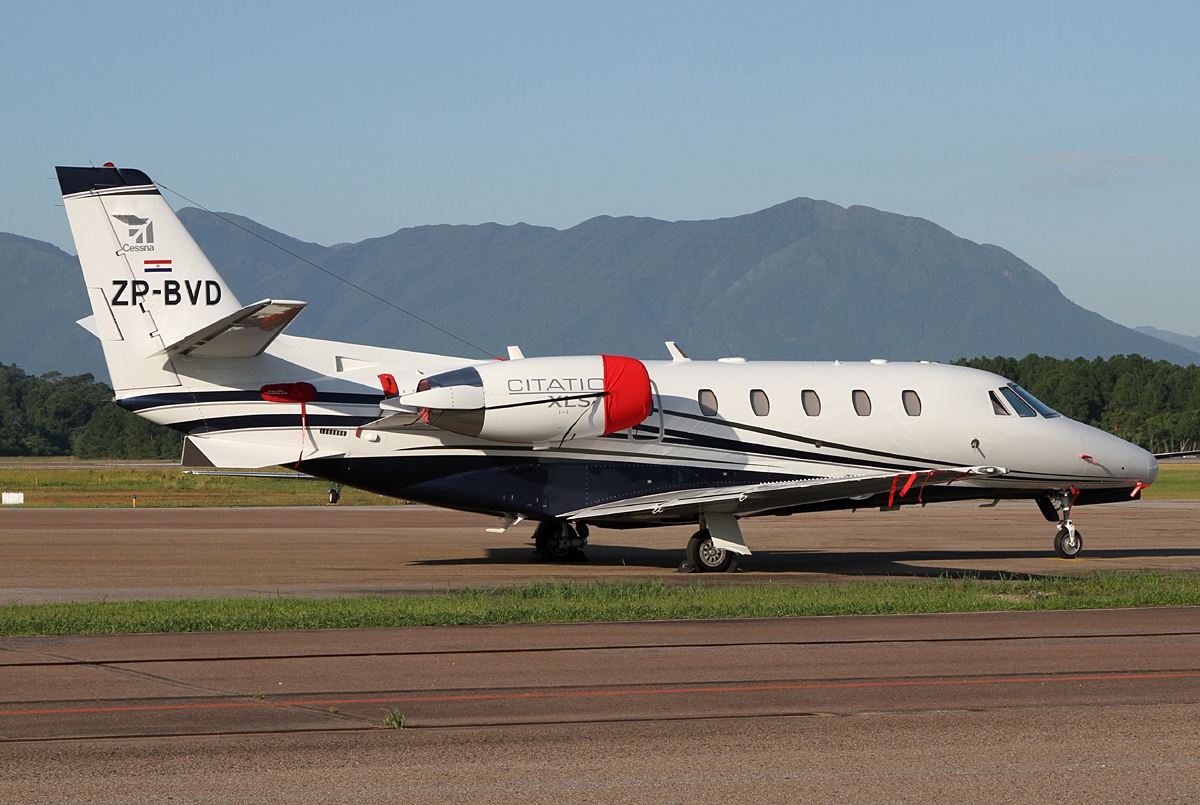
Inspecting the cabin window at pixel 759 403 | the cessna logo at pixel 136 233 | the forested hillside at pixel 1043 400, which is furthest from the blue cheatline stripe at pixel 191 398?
the forested hillside at pixel 1043 400

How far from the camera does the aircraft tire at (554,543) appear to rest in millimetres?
24797

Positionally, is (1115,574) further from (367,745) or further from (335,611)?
(367,745)

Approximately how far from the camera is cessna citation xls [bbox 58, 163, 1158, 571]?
21.1 metres

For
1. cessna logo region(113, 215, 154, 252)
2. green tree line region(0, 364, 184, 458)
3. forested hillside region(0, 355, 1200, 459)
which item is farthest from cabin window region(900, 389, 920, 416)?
forested hillside region(0, 355, 1200, 459)

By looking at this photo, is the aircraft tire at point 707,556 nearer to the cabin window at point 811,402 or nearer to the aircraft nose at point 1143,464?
the cabin window at point 811,402

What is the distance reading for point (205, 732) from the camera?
9.07m

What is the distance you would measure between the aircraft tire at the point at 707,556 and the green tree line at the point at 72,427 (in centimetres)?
10791

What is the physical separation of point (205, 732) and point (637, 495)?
46.1 ft

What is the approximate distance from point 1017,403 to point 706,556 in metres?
7.15

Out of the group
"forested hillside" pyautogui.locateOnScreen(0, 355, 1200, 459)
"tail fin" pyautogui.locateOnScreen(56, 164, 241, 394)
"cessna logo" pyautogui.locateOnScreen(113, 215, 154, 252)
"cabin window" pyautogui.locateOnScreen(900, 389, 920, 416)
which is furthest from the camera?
"forested hillside" pyautogui.locateOnScreen(0, 355, 1200, 459)

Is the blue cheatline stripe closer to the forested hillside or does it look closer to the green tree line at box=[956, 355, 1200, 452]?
the forested hillside

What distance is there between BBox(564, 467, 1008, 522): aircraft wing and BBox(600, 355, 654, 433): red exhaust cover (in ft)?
4.84

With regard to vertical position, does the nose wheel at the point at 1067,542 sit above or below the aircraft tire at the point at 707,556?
above

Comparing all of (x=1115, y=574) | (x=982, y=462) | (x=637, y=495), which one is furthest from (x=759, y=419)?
(x=1115, y=574)
